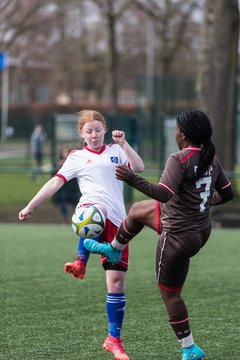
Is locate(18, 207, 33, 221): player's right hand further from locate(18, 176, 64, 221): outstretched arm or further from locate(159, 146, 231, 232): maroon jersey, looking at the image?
locate(159, 146, 231, 232): maroon jersey

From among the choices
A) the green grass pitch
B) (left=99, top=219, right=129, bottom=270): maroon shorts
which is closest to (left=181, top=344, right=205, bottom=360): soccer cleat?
the green grass pitch

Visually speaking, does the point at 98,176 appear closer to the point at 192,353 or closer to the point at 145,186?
the point at 145,186

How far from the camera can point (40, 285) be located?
959 centimetres

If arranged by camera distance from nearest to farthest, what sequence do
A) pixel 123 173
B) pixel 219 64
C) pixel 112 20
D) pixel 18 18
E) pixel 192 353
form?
pixel 123 173 → pixel 192 353 → pixel 219 64 → pixel 112 20 → pixel 18 18

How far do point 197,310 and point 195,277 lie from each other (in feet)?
7.02

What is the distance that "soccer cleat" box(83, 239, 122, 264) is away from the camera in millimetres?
6141

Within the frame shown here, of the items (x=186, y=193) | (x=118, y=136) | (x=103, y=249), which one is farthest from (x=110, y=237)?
(x=186, y=193)

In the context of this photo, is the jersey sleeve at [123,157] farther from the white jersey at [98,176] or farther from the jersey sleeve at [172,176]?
the jersey sleeve at [172,176]

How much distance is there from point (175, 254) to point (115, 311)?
0.81m

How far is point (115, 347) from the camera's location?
6.29 m

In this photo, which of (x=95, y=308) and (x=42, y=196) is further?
(x=95, y=308)

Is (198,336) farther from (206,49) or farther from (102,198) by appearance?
(206,49)

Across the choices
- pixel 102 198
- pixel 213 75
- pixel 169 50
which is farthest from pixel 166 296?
pixel 169 50

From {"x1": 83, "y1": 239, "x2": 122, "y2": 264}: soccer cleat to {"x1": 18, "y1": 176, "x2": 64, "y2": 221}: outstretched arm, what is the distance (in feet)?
1.40
